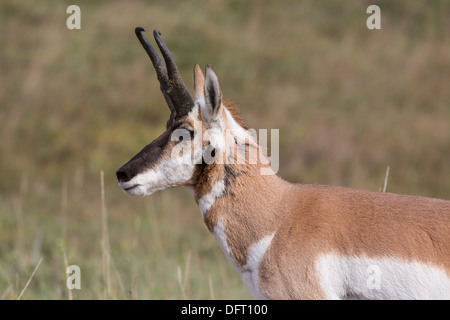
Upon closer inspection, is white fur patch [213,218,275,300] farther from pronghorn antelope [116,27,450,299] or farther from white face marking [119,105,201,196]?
white face marking [119,105,201,196]

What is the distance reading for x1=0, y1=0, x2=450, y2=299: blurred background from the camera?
16109 millimetres

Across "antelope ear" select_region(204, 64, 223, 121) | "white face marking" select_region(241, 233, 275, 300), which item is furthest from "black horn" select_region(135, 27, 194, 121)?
"white face marking" select_region(241, 233, 275, 300)

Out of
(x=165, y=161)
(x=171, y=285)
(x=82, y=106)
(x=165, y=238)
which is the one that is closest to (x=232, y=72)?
(x=82, y=106)

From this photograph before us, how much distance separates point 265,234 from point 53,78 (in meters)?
17.4

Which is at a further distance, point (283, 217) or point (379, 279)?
point (283, 217)

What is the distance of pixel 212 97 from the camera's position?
477cm

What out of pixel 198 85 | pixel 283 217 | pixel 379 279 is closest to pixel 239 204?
pixel 283 217

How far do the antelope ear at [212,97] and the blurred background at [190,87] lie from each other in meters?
7.83

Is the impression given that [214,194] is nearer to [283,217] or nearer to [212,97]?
[283,217]

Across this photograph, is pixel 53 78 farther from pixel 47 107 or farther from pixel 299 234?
pixel 299 234

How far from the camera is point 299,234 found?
4.51m

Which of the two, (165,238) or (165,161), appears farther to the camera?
(165,238)

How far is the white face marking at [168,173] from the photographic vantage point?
4770mm

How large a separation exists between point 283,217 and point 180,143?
0.81 m
